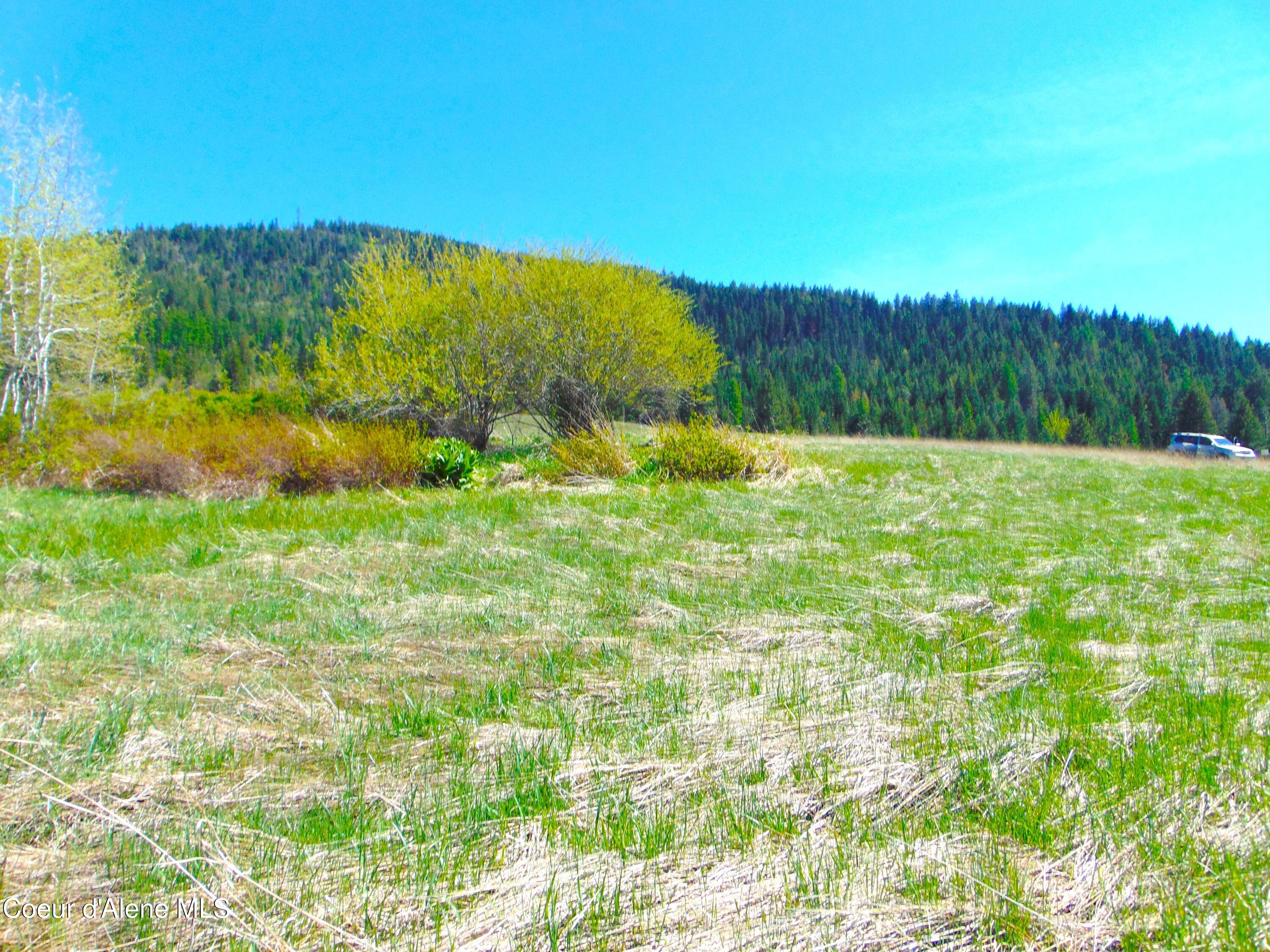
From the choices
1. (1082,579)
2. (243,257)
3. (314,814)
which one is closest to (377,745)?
(314,814)

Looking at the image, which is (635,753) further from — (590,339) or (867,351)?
(867,351)

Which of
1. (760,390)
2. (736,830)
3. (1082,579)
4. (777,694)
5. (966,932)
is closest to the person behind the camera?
(966,932)

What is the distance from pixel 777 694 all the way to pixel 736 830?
0.92 metres

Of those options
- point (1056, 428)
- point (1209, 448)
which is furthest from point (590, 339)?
point (1056, 428)

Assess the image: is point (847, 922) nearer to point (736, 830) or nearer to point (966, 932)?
point (966, 932)

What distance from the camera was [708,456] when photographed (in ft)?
39.0

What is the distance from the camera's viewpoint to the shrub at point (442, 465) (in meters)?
11.4

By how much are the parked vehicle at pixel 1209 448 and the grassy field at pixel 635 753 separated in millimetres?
33545

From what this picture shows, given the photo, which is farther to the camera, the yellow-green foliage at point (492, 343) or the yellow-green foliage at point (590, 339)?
the yellow-green foliage at point (590, 339)

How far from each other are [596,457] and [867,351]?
112 m

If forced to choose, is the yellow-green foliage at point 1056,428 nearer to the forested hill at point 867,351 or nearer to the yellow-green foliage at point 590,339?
the forested hill at point 867,351

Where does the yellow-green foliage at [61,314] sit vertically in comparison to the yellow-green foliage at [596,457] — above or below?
above

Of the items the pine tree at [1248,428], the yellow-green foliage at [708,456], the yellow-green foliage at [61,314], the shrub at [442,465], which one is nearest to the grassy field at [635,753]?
the shrub at [442,465]

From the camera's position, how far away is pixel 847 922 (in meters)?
1.32
